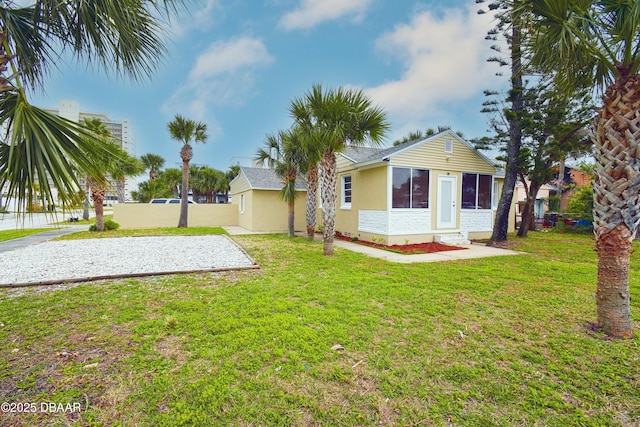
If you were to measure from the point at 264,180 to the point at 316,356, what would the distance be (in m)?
14.9

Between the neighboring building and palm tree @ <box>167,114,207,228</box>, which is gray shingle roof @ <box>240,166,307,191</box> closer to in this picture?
palm tree @ <box>167,114,207,228</box>

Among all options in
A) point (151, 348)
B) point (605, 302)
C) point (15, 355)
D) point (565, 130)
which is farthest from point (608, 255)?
point (565, 130)

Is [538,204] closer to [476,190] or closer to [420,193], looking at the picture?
[476,190]

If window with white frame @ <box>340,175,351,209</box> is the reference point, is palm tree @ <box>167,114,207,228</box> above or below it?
above

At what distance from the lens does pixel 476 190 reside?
11875 millimetres

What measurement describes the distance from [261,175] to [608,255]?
16318mm

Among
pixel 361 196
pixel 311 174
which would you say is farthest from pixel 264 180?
pixel 361 196

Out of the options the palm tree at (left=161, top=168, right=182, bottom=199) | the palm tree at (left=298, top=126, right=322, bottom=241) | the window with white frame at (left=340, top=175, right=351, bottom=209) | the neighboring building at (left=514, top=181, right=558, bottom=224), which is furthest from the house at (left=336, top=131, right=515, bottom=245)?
the palm tree at (left=161, top=168, right=182, bottom=199)

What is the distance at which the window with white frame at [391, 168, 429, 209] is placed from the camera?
10359 mm

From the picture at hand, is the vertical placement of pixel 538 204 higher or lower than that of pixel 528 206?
higher

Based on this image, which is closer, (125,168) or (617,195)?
(617,195)

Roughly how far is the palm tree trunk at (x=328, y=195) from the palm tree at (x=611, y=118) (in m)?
5.53

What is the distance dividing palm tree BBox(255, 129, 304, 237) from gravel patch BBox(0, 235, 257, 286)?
3.48m

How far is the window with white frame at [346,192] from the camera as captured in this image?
13.0m
